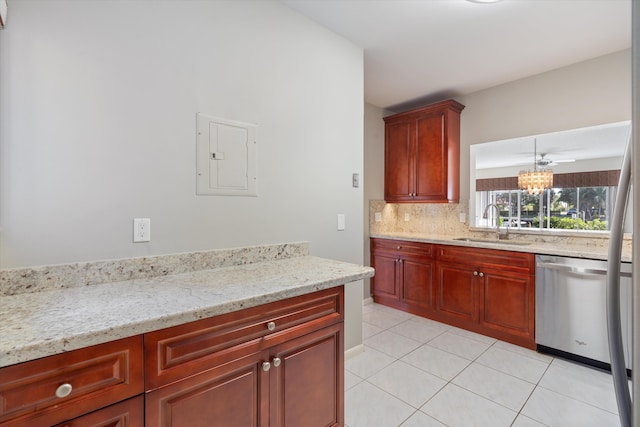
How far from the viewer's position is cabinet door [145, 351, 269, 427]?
0.98m

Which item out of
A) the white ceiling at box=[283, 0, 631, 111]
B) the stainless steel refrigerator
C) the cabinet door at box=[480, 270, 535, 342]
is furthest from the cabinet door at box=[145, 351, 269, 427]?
the cabinet door at box=[480, 270, 535, 342]

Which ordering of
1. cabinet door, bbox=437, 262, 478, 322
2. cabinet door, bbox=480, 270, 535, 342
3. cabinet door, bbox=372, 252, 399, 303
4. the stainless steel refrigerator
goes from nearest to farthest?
the stainless steel refrigerator, cabinet door, bbox=480, 270, 535, 342, cabinet door, bbox=437, 262, 478, 322, cabinet door, bbox=372, 252, 399, 303

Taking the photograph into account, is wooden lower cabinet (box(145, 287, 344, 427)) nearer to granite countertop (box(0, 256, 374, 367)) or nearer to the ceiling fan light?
granite countertop (box(0, 256, 374, 367))

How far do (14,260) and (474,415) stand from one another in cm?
244

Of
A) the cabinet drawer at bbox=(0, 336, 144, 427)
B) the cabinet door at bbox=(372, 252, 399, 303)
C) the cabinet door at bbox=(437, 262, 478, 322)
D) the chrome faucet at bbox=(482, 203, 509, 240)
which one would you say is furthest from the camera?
the cabinet door at bbox=(372, 252, 399, 303)

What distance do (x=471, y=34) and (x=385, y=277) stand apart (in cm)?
260

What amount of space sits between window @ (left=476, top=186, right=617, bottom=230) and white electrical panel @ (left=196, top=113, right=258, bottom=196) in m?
2.81

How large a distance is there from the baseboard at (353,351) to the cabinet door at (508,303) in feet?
4.08

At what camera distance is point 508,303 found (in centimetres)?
273

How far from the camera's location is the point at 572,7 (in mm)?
2037

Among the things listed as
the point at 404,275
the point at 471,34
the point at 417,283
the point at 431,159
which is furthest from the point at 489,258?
the point at 471,34

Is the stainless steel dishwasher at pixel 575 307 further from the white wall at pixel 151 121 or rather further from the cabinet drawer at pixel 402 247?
the white wall at pixel 151 121

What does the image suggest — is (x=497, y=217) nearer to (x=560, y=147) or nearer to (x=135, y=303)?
(x=560, y=147)

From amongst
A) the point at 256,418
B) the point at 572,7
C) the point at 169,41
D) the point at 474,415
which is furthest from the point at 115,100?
the point at 572,7
